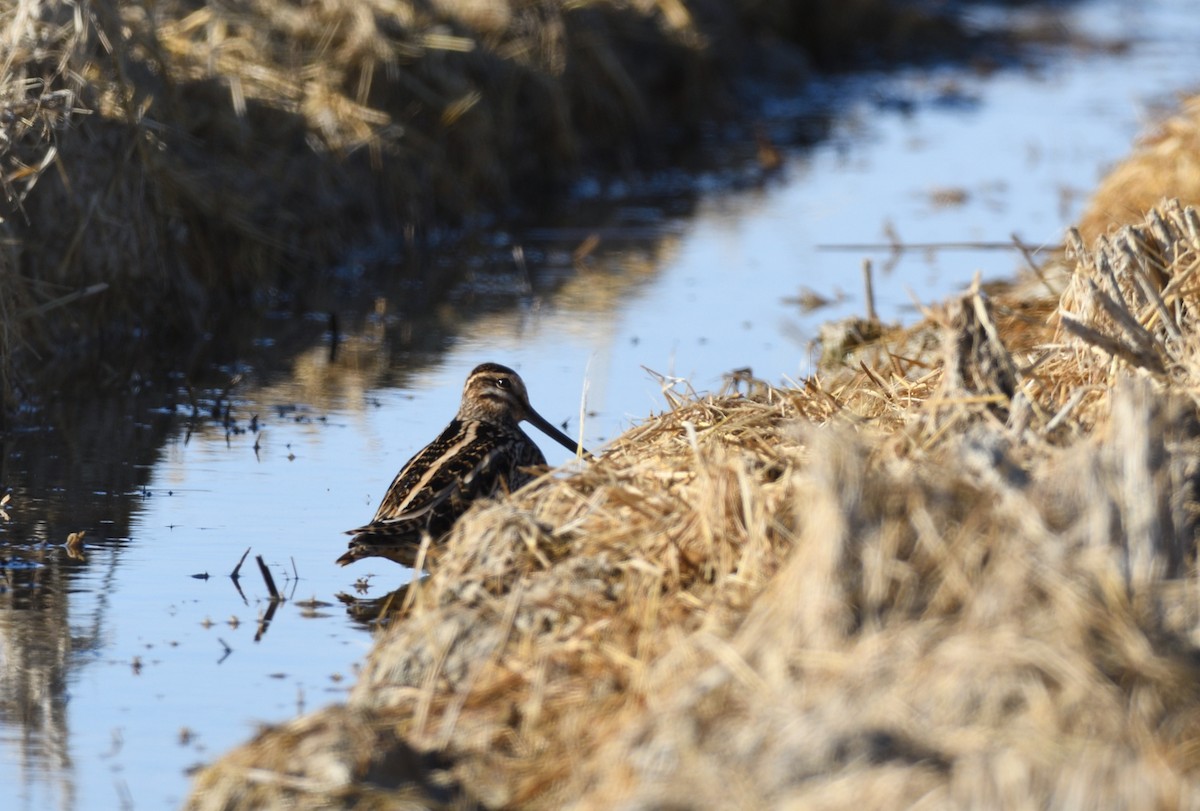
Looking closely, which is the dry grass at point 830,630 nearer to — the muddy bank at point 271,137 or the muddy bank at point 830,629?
the muddy bank at point 830,629

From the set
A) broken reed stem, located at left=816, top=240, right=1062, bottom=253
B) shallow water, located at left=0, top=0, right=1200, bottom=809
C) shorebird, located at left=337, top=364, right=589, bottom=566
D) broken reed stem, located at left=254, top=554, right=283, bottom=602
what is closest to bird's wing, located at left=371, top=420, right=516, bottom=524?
shorebird, located at left=337, top=364, right=589, bottom=566

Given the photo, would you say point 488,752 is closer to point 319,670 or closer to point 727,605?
point 727,605

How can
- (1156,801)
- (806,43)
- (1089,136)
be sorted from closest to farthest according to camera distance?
(1156,801), (1089,136), (806,43)

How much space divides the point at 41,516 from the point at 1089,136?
435 inches

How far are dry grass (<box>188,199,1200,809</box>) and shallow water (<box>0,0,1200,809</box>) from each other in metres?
0.52

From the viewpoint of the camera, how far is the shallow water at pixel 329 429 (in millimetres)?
4230

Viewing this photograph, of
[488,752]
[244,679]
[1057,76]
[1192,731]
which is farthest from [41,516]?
[1057,76]

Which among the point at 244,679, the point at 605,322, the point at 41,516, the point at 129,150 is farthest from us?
the point at 605,322

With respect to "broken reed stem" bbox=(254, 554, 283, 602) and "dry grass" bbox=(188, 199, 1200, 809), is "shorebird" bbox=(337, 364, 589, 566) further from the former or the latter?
"dry grass" bbox=(188, 199, 1200, 809)

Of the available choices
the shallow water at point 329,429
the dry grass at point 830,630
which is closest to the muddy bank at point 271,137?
the shallow water at point 329,429

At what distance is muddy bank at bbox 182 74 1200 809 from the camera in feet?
9.80

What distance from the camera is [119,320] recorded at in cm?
817

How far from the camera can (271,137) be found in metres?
10.0

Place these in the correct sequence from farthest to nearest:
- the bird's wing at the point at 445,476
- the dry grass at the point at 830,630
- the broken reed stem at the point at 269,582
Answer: the bird's wing at the point at 445,476
the broken reed stem at the point at 269,582
the dry grass at the point at 830,630
